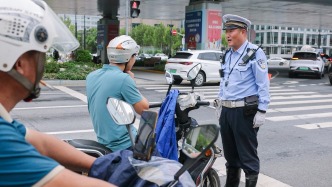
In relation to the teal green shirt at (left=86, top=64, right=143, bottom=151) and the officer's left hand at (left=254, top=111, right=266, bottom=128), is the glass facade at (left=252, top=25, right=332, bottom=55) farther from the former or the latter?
the teal green shirt at (left=86, top=64, right=143, bottom=151)

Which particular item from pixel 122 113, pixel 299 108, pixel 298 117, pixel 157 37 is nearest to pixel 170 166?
pixel 122 113

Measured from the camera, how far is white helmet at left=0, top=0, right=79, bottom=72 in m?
1.21

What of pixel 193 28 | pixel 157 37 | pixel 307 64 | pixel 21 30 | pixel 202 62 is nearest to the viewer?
pixel 21 30

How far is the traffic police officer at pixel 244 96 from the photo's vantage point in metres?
3.91

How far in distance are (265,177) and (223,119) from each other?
1.39 metres

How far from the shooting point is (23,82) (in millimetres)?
1275

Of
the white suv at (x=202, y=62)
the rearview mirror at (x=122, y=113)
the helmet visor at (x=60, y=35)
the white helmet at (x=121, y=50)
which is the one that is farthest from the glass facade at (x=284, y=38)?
the helmet visor at (x=60, y=35)

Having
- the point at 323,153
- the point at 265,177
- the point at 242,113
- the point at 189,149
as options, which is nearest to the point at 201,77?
the point at 323,153

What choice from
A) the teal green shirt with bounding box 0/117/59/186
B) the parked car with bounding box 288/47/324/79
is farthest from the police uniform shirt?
the parked car with bounding box 288/47/324/79

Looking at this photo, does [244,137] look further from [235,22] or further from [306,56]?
[306,56]

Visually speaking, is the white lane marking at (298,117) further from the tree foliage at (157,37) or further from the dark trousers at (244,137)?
the tree foliage at (157,37)

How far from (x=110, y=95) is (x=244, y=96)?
1517mm

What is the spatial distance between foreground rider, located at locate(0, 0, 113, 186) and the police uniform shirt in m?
2.75

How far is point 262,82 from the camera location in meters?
3.91
